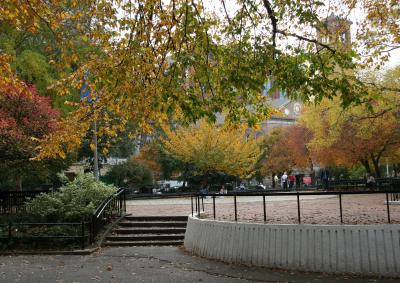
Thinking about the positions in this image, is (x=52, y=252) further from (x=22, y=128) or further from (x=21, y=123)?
(x=21, y=123)

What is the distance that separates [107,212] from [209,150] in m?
23.4

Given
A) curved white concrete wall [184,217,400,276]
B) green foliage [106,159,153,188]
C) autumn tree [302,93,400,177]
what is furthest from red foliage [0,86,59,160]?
green foliage [106,159,153,188]

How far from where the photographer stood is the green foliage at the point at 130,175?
40000mm

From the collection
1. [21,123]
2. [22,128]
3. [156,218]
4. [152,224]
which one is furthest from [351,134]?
[22,128]

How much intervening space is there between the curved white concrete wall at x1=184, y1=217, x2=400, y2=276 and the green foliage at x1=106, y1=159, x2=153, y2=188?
2949 cm

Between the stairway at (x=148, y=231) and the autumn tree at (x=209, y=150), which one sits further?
the autumn tree at (x=209, y=150)

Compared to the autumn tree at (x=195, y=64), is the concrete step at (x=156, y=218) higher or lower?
lower

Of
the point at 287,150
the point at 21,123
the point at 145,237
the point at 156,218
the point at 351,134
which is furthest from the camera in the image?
the point at 287,150

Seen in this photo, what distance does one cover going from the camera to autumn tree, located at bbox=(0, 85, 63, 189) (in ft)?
58.8

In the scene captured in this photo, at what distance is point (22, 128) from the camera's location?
18.9m

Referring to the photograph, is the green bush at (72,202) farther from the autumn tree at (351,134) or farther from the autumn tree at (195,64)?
the autumn tree at (351,134)

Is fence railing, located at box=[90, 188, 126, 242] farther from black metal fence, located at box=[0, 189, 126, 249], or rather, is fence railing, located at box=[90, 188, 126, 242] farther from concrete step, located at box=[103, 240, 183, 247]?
concrete step, located at box=[103, 240, 183, 247]

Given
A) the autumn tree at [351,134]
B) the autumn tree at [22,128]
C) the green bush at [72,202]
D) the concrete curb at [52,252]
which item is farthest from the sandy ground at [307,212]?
the autumn tree at [351,134]

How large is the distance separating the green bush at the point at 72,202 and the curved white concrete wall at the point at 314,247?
5.81m
